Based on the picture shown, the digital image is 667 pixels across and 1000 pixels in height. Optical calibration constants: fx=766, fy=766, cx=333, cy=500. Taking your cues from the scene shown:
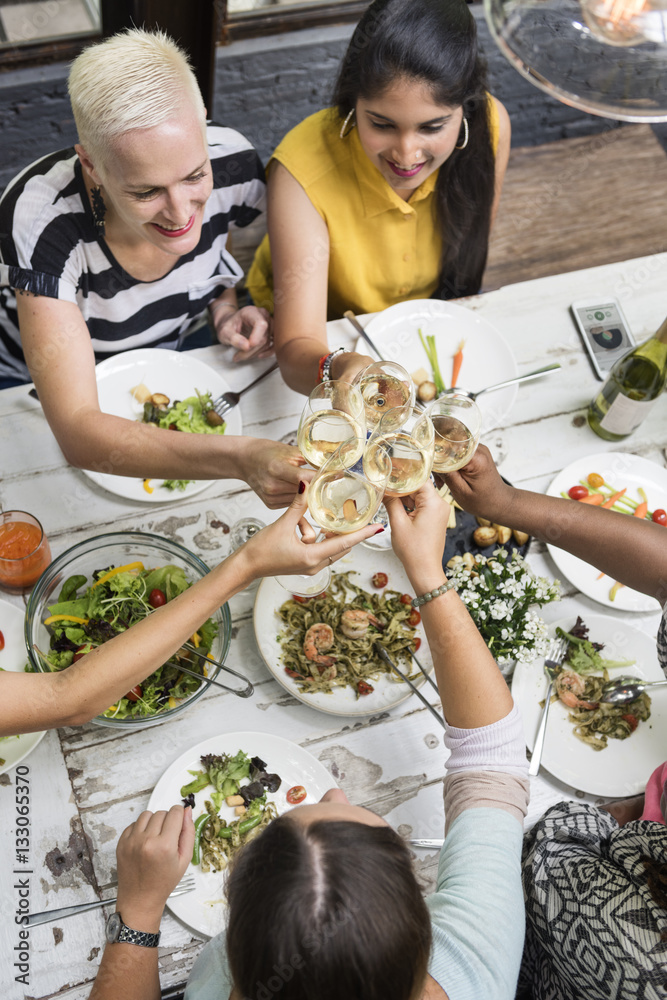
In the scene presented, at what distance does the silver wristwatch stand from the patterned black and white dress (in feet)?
2.48

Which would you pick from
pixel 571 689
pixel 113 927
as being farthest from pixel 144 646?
pixel 571 689

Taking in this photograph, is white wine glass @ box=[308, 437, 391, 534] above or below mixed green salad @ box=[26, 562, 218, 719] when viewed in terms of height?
above

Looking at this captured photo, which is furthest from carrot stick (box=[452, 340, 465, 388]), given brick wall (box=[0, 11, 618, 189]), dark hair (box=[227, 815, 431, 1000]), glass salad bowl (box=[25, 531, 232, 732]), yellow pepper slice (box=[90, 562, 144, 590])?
brick wall (box=[0, 11, 618, 189])

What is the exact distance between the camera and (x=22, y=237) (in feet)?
6.11

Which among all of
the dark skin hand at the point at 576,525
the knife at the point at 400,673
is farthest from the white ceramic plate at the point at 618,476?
the knife at the point at 400,673

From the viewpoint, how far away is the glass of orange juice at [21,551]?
68.7 inches

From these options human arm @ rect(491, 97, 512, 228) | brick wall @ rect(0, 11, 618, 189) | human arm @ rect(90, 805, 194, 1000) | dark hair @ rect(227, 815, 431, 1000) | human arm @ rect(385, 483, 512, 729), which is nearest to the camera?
dark hair @ rect(227, 815, 431, 1000)

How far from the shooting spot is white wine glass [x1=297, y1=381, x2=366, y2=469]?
1598mm

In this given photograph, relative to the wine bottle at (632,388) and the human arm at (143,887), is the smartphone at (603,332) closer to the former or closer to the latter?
the wine bottle at (632,388)

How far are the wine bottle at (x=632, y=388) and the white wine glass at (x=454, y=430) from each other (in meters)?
0.57

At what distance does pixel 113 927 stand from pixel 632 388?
180 centimetres

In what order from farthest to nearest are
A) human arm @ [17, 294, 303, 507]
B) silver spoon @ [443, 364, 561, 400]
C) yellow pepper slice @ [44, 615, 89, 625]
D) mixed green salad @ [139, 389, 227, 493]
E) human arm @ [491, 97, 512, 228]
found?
human arm @ [491, 97, 512, 228] → silver spoon @ [443, 364, 561, 400] → mixed green salad @ [139, 389, 227, 493] → human arm @ [17, 294, 303, 507] → yellow pepper slice @ [44, 615, 89, 625]

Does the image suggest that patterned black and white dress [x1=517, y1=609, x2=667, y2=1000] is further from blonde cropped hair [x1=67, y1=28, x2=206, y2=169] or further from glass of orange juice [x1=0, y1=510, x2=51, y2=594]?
blonde cropped hair [x1=67, y1=28, x2=206, y2=169]

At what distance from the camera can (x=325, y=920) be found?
3.37ft
